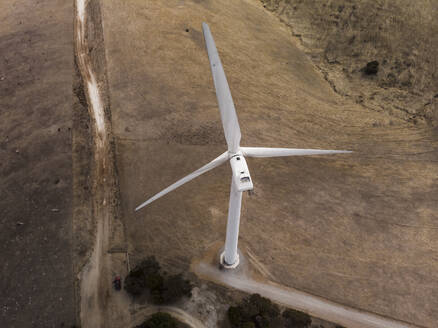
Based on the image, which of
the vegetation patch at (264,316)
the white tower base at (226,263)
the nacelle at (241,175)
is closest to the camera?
the nacelle at (241,175)

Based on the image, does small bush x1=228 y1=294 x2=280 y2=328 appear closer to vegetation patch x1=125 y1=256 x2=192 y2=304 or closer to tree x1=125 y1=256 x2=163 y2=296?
vegetation patch x1=125 y1=256 x2=192 y2=304

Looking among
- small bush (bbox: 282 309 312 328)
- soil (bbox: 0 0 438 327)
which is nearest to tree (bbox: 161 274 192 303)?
soil (bbox: 0 0 438 327)

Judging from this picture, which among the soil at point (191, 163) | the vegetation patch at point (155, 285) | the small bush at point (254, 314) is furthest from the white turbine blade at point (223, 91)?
the soil at point (191, 163)

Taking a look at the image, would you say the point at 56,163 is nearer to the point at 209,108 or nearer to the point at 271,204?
the point at 209,108

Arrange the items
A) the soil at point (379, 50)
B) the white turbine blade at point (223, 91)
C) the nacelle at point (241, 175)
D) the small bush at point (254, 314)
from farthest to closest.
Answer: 1. the soil at point (379, 50)
2. the small bush at point (254, 314)
3. the nacelle at point (241, 175)
4. the white turbine blade at point (223, 91)

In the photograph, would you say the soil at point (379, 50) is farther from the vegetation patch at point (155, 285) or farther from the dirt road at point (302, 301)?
the vegetation patch at point (155, 285)

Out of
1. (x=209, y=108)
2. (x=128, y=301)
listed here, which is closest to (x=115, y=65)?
(x=209, y=108)
